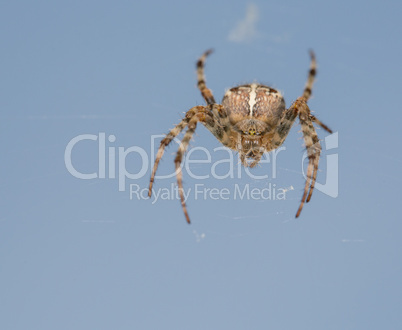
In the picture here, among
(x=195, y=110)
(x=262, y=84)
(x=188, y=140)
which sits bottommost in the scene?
(x=188, y=140)

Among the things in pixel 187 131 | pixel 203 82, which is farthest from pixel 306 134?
pixel 203 82

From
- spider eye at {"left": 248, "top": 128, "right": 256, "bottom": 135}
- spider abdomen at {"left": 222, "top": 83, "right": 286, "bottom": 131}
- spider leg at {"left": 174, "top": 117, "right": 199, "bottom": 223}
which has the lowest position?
spider leg at {"left": 174, "top": 117, "right": 199, "bottom": 223}

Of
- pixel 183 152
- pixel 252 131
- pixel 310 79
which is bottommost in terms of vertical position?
pixel 183 152

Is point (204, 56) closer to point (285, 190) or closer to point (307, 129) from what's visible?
point (307, 129)

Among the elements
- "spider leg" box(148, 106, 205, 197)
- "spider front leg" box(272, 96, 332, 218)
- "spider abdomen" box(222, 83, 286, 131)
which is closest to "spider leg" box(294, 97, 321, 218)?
"spider front leg" box(272, 96, 332, 218)

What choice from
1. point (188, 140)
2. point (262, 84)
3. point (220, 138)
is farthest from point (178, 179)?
point (262, 84)

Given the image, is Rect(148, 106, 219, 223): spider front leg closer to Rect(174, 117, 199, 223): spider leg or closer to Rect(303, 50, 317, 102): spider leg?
Rect(174, 117, 199, 223): spider leg

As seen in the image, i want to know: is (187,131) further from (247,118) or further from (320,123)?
(320,123)
